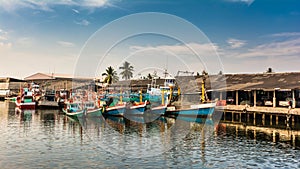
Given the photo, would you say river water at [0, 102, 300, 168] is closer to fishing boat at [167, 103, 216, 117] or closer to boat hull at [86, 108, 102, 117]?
fishing boat at [167, 103, 216, 117]

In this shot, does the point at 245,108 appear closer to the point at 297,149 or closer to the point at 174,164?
the point at 297,149

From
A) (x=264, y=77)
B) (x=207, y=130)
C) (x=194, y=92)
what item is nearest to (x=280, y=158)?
(x=207, y=130)

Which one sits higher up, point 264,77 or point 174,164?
point 264,77

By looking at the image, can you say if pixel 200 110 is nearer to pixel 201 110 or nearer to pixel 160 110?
pixel 201 110

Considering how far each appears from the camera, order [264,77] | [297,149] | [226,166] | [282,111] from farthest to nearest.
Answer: [264,77], [282,111], [297,149], [226,166]

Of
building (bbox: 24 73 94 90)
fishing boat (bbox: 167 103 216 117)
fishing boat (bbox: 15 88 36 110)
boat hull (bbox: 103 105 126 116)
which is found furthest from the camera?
building (bbox: 24 73 94 90)

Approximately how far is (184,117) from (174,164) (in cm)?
2491

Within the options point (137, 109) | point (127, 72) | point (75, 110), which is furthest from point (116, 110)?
point (127, 72)

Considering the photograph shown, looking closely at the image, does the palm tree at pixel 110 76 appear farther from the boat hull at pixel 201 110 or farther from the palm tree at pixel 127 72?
the boat hull at pixel 201 110

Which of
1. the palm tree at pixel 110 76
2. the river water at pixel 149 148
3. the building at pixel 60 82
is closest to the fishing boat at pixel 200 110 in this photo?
the river water at pixel 149 148

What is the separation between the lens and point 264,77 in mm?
44750

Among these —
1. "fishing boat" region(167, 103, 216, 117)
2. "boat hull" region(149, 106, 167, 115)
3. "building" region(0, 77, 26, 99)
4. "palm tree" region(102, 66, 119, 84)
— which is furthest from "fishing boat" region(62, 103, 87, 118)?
"building" region(0, 77, 26, 99)

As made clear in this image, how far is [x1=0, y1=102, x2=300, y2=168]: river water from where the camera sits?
1775 centimetres

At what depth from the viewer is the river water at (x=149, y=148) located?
17750mm
